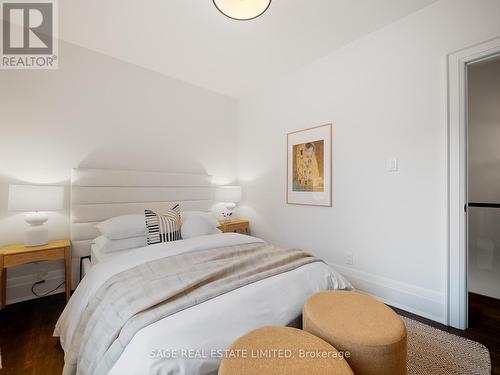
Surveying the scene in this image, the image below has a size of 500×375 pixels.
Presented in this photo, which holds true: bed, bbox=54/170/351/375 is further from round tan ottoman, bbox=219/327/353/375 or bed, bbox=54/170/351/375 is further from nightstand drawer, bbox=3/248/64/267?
nightstand drawer, bbox=3/248/64/267

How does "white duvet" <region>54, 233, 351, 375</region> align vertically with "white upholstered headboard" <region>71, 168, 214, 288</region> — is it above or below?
below

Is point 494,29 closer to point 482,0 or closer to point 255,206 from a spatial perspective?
point 482,0

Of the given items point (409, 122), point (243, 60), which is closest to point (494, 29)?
point (409, 122)

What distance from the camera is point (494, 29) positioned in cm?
165

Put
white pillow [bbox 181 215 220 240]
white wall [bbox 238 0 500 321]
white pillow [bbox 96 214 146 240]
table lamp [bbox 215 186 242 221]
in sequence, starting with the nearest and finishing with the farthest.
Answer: white wall [bbox 238 0 500 321], white pillow [bbox 96 214 146 240], white pillow [bbox 181 215 220 240], table lamp [bbox 215 186 242 221]

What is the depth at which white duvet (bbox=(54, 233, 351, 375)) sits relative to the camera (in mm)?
826

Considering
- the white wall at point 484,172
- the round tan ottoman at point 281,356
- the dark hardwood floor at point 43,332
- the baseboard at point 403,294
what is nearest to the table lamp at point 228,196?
the baseboard at point 403,294

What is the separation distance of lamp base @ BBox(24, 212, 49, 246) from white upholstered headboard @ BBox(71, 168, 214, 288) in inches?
9.0

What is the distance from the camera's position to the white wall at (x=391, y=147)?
187 cm

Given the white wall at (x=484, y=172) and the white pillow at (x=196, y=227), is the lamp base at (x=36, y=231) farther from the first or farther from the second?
the white wall at (x=484, y=172)

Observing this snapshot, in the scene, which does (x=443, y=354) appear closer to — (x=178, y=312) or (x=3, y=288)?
(x=178, y=312)

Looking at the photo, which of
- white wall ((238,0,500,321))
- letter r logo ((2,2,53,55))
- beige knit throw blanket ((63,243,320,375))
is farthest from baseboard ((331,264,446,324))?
letter r logo ((2,2,53,55))

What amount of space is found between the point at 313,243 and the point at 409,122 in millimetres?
1603

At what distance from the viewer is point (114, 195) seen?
257 cm
